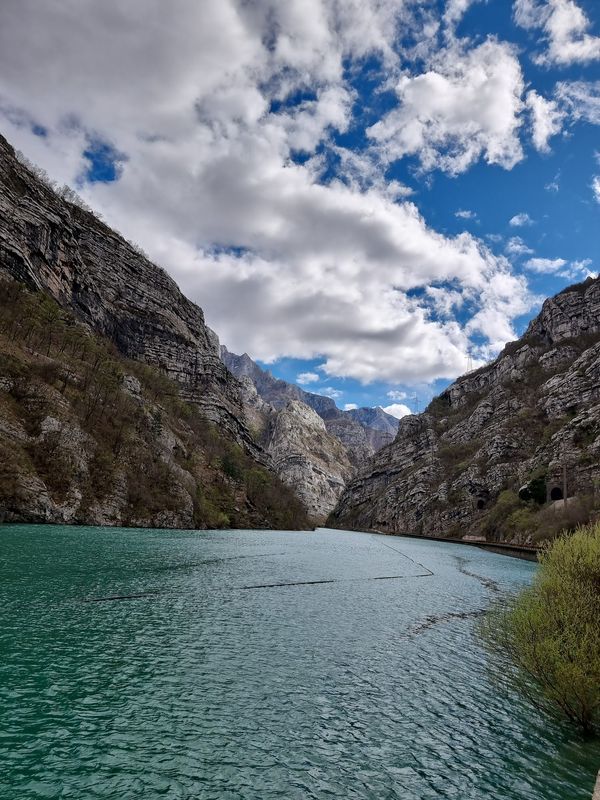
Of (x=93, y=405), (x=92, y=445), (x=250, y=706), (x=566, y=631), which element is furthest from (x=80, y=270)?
(x=566, y=631)

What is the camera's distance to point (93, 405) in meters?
89.1

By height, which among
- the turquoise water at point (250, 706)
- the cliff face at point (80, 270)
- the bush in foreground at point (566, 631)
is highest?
the cliff face at point (80, 270)

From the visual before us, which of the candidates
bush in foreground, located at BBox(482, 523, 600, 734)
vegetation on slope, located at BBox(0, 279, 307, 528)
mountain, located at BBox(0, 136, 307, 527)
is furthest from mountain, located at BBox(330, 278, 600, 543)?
bush in foreground, located at BBox(482, 523, 600, 734)

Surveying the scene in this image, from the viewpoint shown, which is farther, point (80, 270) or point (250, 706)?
point (80, 270)

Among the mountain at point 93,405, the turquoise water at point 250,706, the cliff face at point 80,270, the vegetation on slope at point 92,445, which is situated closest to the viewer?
the turquoise water at point 250,706

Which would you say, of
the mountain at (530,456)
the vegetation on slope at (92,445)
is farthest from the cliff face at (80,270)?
the mountain at (530,456)

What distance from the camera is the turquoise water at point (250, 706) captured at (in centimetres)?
1013

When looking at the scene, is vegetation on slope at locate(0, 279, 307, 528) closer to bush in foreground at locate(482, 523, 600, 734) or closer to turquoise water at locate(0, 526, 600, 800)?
turquoise water at locate(0, 526, 600, 800)

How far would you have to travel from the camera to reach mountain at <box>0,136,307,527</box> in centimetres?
6819

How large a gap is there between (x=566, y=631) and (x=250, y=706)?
32.7 ft

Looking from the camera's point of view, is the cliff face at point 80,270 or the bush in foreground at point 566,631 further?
the cliff face at point 80,270

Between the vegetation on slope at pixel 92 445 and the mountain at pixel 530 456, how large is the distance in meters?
60.6

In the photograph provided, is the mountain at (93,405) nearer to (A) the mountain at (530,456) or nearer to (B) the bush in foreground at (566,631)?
(A) the mountain at (530,456)

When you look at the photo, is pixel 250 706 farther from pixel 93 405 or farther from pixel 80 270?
pixel 80 270
